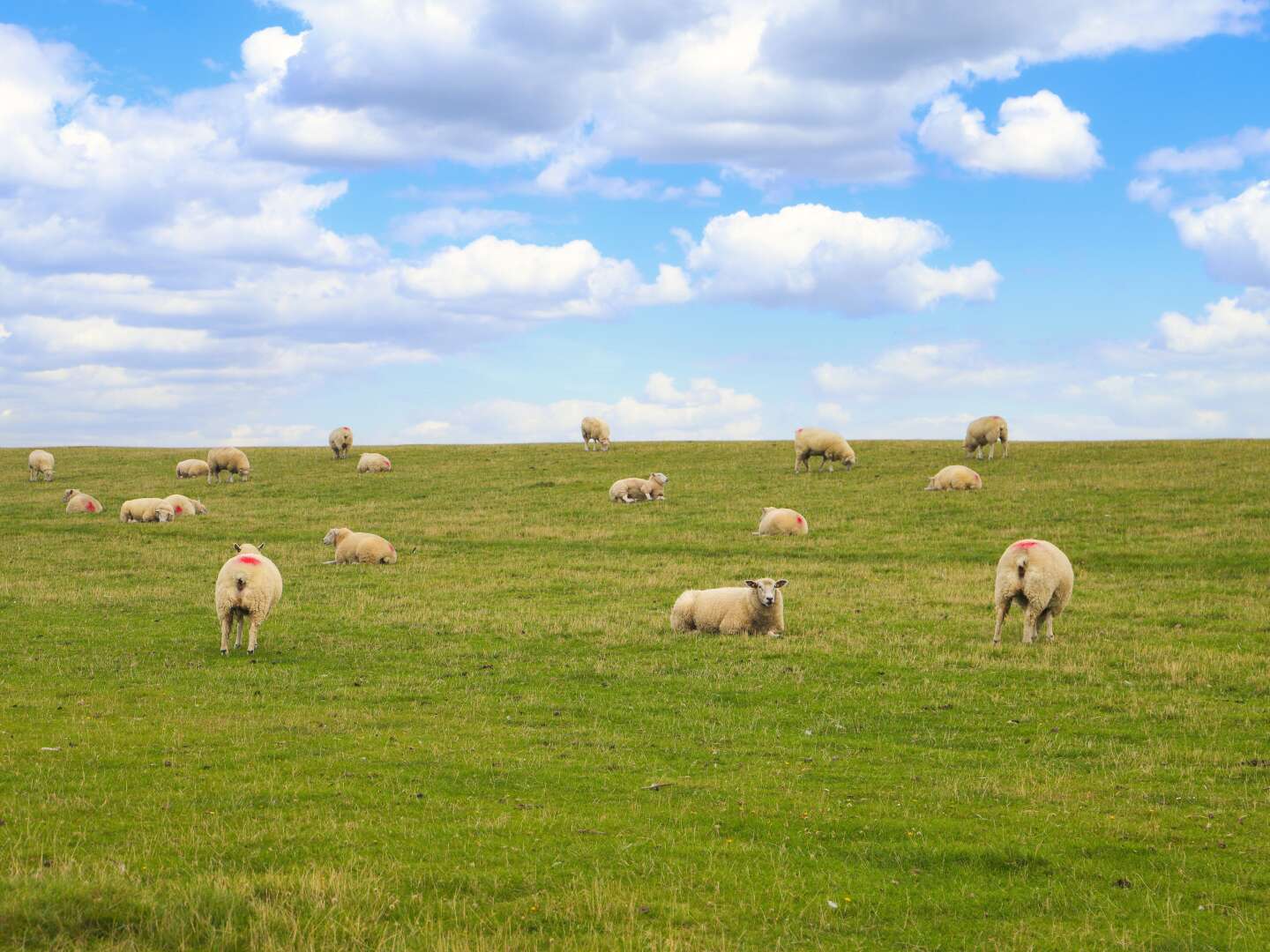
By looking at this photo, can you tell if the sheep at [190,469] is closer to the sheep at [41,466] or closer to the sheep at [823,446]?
the sheep at [41,466]

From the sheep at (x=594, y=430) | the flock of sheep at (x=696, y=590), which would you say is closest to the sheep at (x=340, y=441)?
the flock of sheep at (x=696, y=590)

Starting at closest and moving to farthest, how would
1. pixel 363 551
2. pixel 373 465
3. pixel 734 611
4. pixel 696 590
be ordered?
1. pixel 734 611
2. pixel 696 590
3. pixel 363 551
4. pixel 373 465

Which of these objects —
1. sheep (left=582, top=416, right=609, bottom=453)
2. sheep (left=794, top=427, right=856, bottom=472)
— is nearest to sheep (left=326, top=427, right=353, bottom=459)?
sheep (left=582, top=416, right=609, bottom=453)

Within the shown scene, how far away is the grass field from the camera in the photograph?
7.63m

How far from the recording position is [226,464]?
183 ft

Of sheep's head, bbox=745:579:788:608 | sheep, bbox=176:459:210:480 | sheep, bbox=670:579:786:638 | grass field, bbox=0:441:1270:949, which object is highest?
sheep, bbox=176:459:210:480

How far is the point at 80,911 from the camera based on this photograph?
7.06 metres

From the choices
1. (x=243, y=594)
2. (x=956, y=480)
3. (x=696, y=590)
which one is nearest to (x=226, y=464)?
(x=956, y=480)

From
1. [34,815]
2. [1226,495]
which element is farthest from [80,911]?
[1226,495]

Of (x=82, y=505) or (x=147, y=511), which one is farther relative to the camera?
(x=82, y=505)

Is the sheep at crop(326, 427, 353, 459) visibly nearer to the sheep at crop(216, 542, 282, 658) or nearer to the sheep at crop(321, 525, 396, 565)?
the sheep at crop(321, 525, 396, 565)

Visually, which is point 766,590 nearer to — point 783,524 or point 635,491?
point 783,524

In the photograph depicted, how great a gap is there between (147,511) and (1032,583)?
35.4m

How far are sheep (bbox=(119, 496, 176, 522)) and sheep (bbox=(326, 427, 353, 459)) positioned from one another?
21139mm
